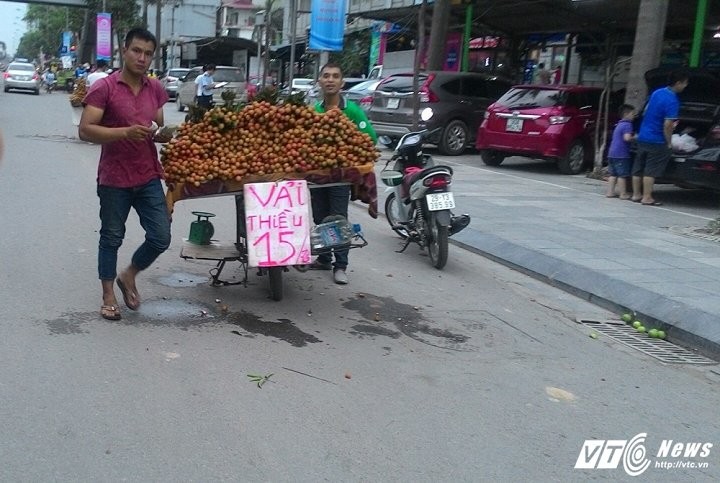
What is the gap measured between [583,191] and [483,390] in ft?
29.7

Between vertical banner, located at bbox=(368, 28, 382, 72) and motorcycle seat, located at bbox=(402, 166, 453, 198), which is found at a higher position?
vertical banner, located at bbox=(368, 28, 382, 72)

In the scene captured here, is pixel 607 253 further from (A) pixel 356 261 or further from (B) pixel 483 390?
(B) pixel 483 390

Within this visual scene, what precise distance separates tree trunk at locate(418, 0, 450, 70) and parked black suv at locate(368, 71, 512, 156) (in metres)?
2.25

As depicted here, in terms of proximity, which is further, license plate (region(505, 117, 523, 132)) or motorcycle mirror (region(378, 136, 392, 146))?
motorcycle mirror (region(378, 136, 392, 146))

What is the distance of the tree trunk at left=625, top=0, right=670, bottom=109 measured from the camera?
1379 cm

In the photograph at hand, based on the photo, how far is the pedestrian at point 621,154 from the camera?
1204 cm

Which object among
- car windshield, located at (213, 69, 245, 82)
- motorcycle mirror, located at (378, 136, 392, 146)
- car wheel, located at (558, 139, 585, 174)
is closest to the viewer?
car wheel, located at (558, 139, 585, 174)

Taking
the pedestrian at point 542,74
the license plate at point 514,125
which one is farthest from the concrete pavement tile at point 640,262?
the pedestrian at point 542,74

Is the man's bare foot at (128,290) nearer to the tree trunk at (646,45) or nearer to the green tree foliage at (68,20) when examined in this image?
the tree trunk at (646,45)

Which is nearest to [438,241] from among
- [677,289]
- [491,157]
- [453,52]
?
[677,289]

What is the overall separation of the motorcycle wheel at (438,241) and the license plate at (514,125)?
7.46 m

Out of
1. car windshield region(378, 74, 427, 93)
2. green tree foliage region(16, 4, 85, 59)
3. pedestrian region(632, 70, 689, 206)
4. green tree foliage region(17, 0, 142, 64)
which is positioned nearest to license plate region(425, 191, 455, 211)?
pedestrian region(632, 70, 689, 206)

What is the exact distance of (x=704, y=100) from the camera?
499 inches

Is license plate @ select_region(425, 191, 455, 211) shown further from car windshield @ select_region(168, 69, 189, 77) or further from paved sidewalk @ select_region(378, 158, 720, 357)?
car windshield @ select_region(168, 69, 189, 77)
